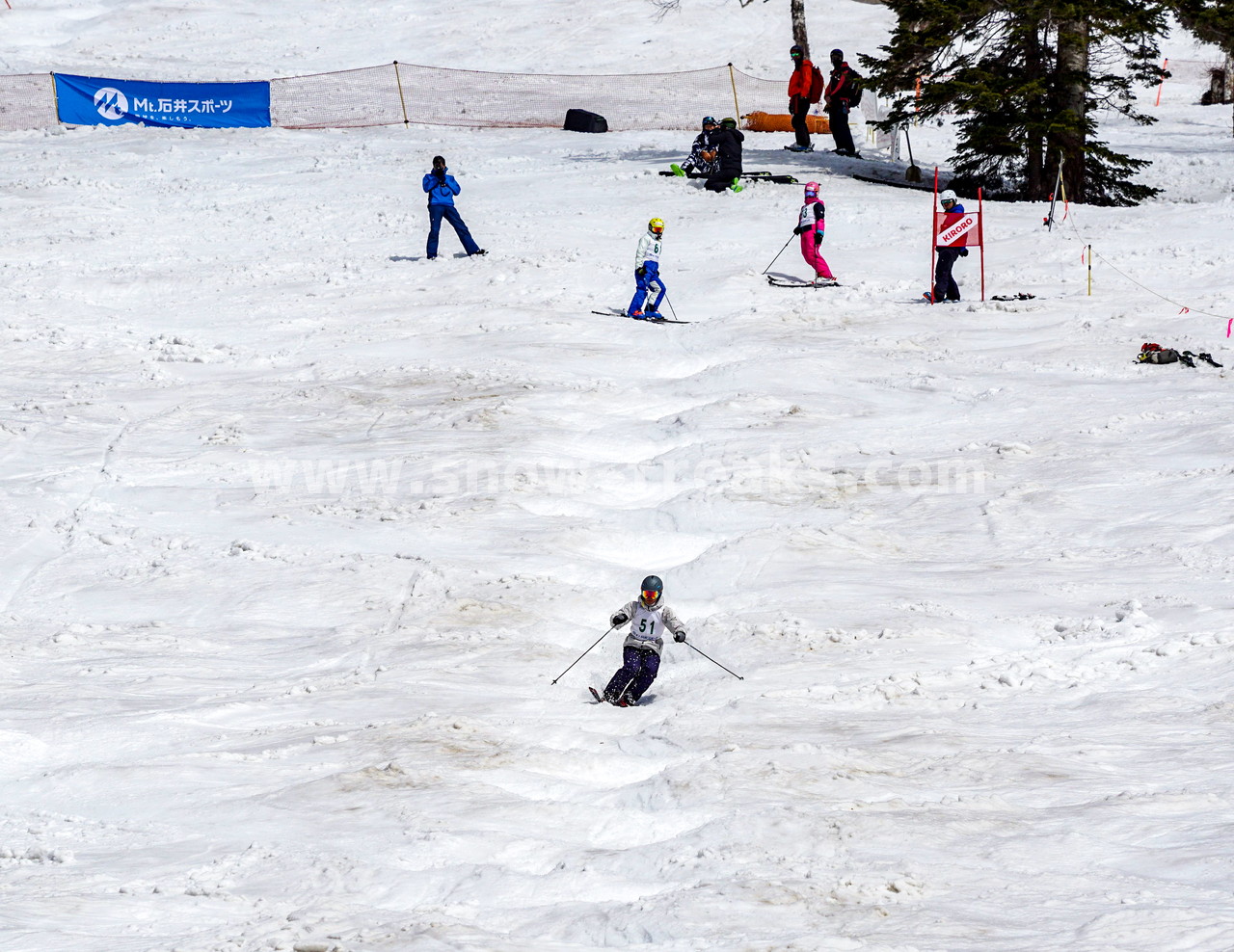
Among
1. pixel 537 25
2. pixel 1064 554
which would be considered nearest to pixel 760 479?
pixel 1064 554

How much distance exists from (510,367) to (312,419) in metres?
2.42

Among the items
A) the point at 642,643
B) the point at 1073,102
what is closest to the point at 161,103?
the point at 1073,102

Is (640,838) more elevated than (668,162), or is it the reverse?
(668,162)

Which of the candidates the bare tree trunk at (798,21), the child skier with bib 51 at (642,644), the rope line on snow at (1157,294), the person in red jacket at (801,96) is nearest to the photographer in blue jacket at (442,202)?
the rope line on snow at (1157,294)

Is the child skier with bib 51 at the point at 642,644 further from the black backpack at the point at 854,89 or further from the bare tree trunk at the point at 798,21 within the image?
the bare tree trunk at the point at 798,21

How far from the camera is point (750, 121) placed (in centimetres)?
3059

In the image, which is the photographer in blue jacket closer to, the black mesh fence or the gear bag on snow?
the gear bag on snow

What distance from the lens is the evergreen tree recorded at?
21.4 metres

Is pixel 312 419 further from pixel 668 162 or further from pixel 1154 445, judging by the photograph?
pixel 668 162

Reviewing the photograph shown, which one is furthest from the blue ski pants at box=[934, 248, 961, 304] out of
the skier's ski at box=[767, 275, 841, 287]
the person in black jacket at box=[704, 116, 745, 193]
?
the person in black jacket at box=[704, 116, 745, 193]

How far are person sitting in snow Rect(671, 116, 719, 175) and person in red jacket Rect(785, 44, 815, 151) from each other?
12.7 feet

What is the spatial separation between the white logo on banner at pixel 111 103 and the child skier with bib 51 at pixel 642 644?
24342 millimetres

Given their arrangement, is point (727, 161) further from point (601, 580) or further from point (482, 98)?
point (601, 580)

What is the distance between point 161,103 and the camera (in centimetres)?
2944
